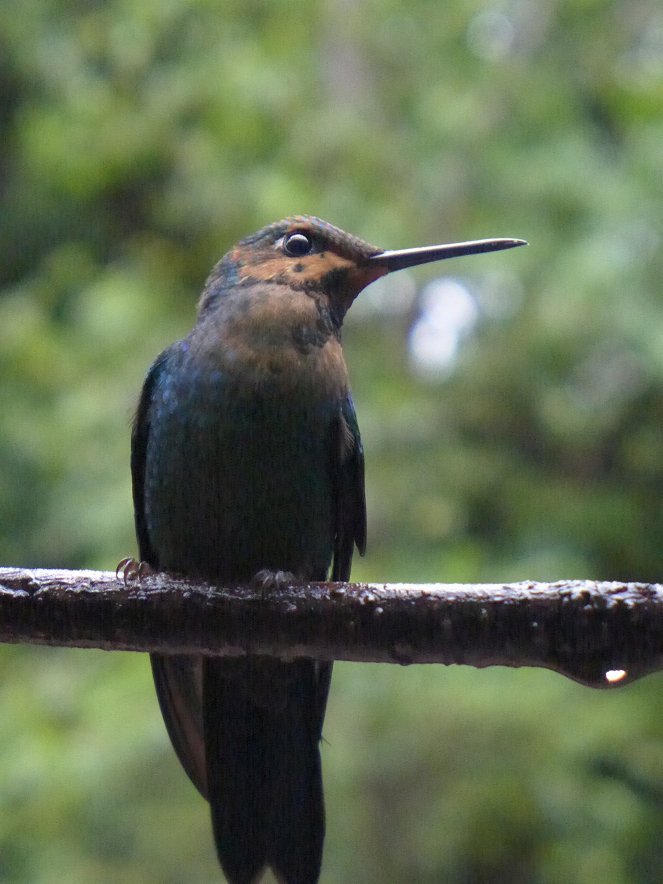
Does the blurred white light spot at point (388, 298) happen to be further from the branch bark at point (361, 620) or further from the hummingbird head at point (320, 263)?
the branch bark at point (361, 620)

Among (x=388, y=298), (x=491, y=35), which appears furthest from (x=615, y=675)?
(x=491, y=35)

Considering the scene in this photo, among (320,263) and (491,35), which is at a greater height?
Answer: (491,35)

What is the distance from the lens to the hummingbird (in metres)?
1.82

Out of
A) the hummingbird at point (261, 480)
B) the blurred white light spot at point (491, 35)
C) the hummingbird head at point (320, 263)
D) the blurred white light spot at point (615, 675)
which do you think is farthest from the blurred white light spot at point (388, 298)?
the blurred white light spot at point (615, 675)

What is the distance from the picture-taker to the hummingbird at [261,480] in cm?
182

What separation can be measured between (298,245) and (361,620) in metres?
0.82

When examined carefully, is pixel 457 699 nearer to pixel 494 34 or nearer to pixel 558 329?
pixel 558 329

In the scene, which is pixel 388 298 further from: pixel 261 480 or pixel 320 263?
pixel 261 480

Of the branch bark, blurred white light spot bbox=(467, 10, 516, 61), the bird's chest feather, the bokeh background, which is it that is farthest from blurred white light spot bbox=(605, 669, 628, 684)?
blurred white light spot bbox=(467, 10, 516, 61)

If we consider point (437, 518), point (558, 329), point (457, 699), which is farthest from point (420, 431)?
point (457, 699)

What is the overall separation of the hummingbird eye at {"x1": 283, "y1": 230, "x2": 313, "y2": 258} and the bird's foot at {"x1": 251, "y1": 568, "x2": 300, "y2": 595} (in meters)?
0.62

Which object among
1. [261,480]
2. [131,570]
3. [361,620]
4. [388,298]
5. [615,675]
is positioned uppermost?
[388,298]

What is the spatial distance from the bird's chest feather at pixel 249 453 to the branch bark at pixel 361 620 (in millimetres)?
283

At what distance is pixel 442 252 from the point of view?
1.74 meters
